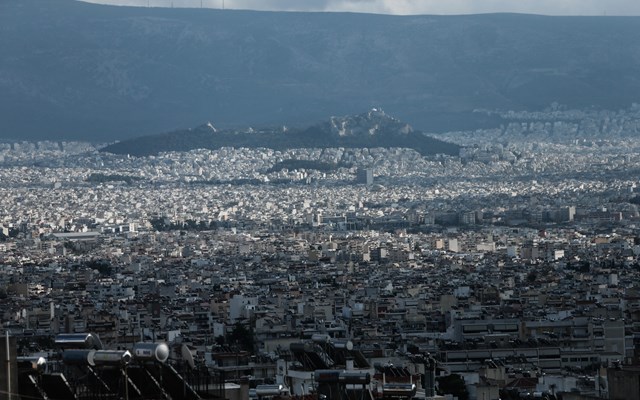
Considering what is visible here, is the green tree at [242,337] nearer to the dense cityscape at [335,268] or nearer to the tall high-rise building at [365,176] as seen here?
the dense cityscape at [335,268]

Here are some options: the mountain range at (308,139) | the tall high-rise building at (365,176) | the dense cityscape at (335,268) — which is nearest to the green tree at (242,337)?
the dense cityscape at (335,268)

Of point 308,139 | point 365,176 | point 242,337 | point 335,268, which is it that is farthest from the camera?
point 308,139

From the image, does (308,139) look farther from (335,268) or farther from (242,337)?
(242,337)

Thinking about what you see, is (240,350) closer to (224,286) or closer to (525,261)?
(224,286)

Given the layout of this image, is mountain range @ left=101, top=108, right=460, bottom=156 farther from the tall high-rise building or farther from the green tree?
the green tree

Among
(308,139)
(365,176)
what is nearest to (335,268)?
(365,176)

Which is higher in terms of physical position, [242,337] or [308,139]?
[308,139]

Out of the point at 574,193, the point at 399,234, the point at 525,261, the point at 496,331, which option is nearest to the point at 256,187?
the point at 574,193
